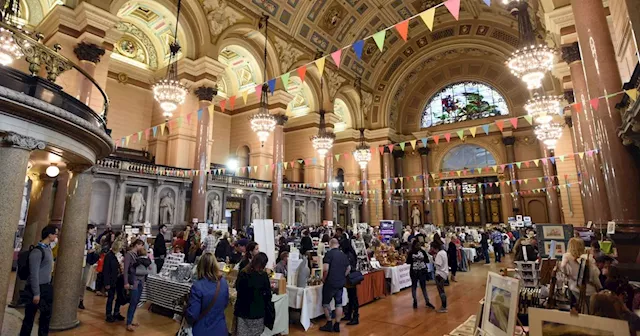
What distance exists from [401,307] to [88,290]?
7115 mm

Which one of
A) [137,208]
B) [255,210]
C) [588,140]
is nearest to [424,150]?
[255,210]

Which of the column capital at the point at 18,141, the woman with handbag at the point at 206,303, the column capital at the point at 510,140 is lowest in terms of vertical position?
the woman with handbag at the point at 206,303

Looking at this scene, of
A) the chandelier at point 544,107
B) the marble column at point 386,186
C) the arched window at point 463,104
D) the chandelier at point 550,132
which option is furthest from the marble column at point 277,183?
the arched window at point 463,104

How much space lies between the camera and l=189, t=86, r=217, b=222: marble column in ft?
41.5

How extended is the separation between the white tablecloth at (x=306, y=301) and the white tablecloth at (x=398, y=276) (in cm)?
245

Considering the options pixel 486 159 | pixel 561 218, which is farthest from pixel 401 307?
pixel 486 159

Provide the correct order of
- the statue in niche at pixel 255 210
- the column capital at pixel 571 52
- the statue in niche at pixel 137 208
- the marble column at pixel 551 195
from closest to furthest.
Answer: the column capital at pixel 571 52 → the statue in niche at pixel 137 208 → the statue in niche at pixel 255 210 → the marble column at pixel 551 195

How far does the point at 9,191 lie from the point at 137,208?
9.01 meters

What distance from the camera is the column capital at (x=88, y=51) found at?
10148mm

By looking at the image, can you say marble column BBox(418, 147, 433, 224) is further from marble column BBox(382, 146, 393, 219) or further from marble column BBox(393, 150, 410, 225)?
marble column BBox(382, 146, 393, 219)

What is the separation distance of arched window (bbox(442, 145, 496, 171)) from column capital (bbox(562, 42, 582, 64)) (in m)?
16.4

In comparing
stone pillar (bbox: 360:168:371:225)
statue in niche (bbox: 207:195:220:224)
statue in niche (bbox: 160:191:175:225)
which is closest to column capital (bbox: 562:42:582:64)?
statue in niche (bbox: 207:195:220:224)

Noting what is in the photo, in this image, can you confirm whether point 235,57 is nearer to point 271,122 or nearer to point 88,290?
point 271,122

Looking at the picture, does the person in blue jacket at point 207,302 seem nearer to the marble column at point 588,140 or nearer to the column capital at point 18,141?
the column capital at point 18,141
